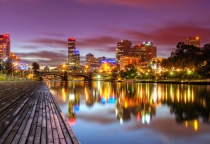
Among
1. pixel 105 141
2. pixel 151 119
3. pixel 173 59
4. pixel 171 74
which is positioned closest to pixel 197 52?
pixel 173 59

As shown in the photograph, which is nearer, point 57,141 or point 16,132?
point 57,141

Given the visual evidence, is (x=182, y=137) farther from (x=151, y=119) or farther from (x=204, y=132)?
(x=151, y=119)

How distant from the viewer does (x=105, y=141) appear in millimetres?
16141

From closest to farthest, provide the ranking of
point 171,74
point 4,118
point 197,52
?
point 4,118 < point 197,52 < point 171,74

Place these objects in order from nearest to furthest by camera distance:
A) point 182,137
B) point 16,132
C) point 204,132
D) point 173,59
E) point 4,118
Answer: point 16,132 < point 4,118 < point 182,137 < point 204,132 < point 173,59

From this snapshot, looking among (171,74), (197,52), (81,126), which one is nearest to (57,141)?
(81,126)

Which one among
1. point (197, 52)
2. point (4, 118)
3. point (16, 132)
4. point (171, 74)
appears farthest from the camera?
point (171, 74)

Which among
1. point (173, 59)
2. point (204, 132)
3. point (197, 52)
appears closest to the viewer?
point (204, 132)

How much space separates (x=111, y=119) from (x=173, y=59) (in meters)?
131

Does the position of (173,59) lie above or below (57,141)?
above

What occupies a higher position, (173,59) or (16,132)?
(173,59)

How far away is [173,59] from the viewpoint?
150875mm

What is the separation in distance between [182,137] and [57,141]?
27.9ft

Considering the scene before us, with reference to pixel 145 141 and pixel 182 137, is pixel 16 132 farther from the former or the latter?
pixel 182 137
